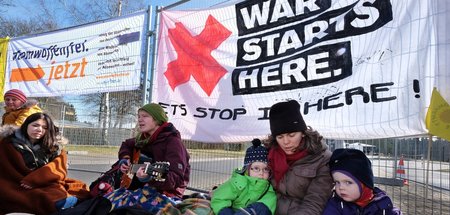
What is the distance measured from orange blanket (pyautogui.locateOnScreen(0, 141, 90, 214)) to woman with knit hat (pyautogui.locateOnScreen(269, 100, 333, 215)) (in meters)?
2.03

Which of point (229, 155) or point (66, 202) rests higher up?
point (229, 155)

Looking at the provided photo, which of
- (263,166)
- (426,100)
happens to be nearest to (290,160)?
(263,166)

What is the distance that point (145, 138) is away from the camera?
3.50 m

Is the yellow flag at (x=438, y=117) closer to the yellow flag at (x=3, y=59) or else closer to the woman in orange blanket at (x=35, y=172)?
the woman in orange blanket at (x=35, y=172)

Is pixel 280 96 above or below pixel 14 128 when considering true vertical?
above

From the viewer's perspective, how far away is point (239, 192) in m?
2.61

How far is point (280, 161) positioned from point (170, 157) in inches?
40.0

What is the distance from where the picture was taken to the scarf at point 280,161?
8.57 feet

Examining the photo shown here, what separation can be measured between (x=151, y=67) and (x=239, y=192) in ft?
8.99

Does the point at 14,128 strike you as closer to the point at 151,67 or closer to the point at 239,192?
the point at 151,67

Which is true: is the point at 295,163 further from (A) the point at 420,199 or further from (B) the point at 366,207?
(A) the point at 420,199

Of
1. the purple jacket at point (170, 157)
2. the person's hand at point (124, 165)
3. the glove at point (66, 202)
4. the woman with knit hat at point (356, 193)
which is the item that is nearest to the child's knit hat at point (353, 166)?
the woman with knit hat at point (356, 193)

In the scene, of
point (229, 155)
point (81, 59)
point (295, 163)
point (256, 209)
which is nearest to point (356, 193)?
point (295, 163)

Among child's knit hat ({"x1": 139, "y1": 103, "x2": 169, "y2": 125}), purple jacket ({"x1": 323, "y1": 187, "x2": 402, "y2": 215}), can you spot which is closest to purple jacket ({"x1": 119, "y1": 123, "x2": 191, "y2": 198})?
child's knit hat ({"x1": 139, "y1": 103, "x2": 169, "y2": 125})
